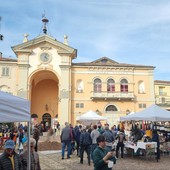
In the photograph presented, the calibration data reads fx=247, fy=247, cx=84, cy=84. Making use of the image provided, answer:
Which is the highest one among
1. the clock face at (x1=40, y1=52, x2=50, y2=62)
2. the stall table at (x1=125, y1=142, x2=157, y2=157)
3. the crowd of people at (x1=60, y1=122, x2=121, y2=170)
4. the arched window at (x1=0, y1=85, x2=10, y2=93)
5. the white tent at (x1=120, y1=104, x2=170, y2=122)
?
the clock face at (x1=40, y1=52, x2=50, y2=62)

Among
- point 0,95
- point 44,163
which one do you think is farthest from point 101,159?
point 44,163

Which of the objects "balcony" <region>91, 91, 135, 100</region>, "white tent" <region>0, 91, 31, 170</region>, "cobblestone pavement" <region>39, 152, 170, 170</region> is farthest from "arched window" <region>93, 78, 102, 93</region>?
"white tent" <region>0, 91, 31, 170</region>

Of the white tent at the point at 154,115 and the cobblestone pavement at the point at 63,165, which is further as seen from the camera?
the white tent at the point at 154,115

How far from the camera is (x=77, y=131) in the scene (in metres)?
14.2

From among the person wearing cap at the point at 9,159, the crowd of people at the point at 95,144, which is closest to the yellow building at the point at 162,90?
the crowd of people at the point at 95,144

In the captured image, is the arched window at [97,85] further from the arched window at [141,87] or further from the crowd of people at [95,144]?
the crowd of people at [95,144]

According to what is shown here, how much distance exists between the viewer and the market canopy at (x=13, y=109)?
482cm

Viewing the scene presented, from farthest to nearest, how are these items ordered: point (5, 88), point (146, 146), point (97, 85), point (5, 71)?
point (97, 85), point (5, 71), point (5, 88), point (146, 146)

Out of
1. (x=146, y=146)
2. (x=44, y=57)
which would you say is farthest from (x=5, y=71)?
(x=146, y=146)

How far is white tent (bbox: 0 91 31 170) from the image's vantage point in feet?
15.8

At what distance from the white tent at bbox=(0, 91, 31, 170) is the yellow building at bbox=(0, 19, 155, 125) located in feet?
89.3

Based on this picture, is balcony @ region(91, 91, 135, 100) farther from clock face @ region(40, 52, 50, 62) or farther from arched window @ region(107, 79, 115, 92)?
clock face @ region(40, 52, 50, 62)

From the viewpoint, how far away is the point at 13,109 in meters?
5.05

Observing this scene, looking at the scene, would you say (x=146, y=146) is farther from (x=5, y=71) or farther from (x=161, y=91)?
(x=161, y=91)
